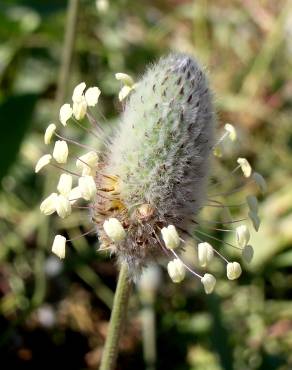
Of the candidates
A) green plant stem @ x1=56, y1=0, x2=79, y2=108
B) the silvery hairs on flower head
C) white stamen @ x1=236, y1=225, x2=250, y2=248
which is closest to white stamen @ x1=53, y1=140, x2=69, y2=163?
the silvery hairs on flower head

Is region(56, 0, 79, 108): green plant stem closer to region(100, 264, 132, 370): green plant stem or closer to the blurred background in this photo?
the blurred background

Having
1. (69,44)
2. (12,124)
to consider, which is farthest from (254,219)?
(12,124)

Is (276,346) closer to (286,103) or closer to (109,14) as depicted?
(286,103)

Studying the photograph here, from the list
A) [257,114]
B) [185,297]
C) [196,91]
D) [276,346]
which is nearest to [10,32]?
[257,114]

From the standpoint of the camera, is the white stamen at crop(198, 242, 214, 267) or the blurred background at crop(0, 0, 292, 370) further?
the blurred background at crop(0, 0, 292, 370)

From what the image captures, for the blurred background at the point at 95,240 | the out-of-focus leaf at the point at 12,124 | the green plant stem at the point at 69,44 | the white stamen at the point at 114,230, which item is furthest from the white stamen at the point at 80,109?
the out-of-focus leaf at the point at 12,124

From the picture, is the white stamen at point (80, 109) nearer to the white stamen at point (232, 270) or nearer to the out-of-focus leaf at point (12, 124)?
the white stamen at point (232, 270)

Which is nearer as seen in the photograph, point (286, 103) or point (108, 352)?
point (108, 352)
